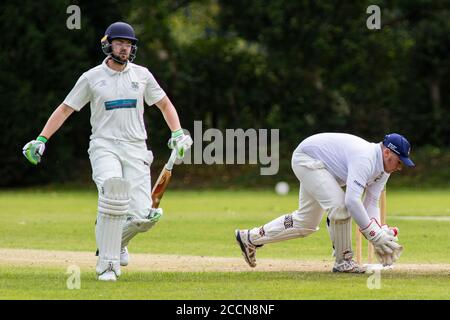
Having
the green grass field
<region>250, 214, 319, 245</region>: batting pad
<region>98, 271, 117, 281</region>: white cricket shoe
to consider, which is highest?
<region>250, 214, 319, 245</region>: batting pad

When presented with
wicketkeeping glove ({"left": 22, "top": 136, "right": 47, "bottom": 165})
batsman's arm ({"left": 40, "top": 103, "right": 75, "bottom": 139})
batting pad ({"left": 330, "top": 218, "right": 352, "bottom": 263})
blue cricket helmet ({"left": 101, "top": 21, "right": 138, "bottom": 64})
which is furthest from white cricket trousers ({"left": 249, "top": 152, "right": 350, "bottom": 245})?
→ wicketkeeping glove ({"left": 22, "top": 136, "right": 47, "bottom": 165})

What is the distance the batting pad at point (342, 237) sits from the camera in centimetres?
1080

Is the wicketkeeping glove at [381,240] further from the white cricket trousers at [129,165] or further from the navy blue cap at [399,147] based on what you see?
the white cricket trousers at [129,165]

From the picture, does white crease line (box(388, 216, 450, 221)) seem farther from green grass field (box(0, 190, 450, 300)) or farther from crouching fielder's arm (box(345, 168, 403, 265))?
crouching fielder's arm (box(345, 168, 403, 265))

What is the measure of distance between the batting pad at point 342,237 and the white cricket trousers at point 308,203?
18cm

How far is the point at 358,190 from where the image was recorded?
33.2ft

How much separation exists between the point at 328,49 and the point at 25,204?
12.6 meters

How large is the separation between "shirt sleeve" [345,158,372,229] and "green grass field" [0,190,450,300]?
1.85 feet

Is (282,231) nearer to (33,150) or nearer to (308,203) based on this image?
(308,203)

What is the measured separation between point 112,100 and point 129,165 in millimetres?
599

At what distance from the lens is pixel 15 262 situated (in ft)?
40.4

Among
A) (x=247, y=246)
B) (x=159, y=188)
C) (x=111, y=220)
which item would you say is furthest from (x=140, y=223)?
(x=247, y=246)

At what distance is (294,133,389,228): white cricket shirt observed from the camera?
33.4ft
